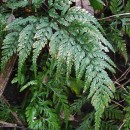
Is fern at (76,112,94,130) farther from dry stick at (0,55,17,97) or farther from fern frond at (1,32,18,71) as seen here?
fern frond at (1,32,18,71)

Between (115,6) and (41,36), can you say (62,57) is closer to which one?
(41,36)

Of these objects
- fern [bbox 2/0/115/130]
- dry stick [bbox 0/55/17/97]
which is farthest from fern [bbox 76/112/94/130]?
dry stick [bbox 0/55/17/97]

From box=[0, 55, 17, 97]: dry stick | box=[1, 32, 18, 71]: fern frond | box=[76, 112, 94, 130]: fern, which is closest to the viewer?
box=[1, 32, 18, 71]: fern frond

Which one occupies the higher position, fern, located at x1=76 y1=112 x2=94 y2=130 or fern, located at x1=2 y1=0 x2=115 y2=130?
fern, located at x1=2 y1=0 x2=115 y2=130

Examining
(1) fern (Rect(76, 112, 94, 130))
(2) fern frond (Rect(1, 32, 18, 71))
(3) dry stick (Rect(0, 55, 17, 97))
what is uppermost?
(2) fern frond (Rect(1, 32, 18, 71))

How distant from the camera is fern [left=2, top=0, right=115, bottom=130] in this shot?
1.85 metres

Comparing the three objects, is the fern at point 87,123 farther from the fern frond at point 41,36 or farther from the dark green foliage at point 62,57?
the fern frond at point 41,36

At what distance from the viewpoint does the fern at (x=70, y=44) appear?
6.06 ft

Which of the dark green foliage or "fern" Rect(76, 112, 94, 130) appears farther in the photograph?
"fern" Rect(76, 112, 94, 130)

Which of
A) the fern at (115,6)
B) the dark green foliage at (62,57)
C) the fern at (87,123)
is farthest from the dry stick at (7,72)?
the fern at (115,6)

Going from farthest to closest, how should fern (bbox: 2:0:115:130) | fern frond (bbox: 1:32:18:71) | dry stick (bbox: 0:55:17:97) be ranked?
dry stick (bbox: 0:55:17:97) < fern frond (bbox: 1:32:18:71) < fern (bbox: 2:0:115:130)

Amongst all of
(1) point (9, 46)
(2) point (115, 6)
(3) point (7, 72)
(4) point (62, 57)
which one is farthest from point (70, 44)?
(2) point (115, 6)

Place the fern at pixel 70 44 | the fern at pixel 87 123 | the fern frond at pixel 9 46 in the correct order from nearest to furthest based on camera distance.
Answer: the fern at pixel 70 44, the fern frond at pixel 9 46, the fern at pixel 87 123

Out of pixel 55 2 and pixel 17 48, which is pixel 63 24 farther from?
pixel 17 48
